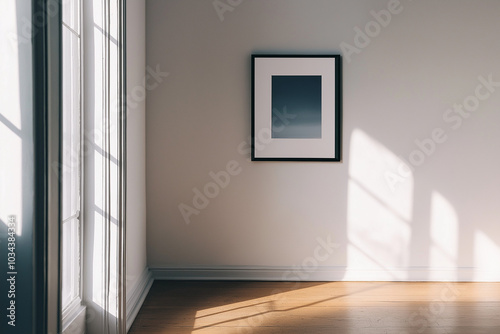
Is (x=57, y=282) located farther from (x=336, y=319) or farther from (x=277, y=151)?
(x=277, y=151)

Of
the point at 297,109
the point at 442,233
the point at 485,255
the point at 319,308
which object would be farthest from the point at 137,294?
the point at 485,255

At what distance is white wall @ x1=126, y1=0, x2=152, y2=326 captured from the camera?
2809mm

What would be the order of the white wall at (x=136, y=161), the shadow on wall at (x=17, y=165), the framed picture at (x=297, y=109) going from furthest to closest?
the framed picture at (x=297, y=109), the white wall at (x=136, y=161), the shadow on wall at (x=17, y=165)

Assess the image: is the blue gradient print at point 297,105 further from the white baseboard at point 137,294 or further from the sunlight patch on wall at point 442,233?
the white baseboard at point 137,294

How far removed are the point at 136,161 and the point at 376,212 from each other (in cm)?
185

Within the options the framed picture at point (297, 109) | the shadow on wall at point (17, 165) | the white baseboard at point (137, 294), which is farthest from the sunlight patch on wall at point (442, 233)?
the shadow on wall at point (17, 165)

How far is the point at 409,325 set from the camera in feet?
8.66

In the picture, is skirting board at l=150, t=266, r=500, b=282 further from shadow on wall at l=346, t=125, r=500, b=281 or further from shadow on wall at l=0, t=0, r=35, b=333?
shadow on wall at l=0, t=0, r=35, b=333

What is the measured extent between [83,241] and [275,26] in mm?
→ 2105

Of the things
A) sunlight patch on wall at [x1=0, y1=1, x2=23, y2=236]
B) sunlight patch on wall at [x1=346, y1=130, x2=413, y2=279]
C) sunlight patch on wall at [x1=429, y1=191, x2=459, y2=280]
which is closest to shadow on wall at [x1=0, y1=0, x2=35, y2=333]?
sunlight patch on wall at [x1=0, y1=1, x2=23, y2=236]

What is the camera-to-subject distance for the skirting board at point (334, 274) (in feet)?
11.4

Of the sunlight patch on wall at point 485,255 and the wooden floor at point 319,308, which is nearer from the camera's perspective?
the wooden floor at point 319,308

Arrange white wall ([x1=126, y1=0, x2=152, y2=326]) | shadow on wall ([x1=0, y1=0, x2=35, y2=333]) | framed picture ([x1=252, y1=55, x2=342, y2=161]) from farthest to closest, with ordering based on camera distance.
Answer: framed picture ([x1=252, y1=55, x2=342, y2=161]) < white wall ([x1=126, y1=0, x2=152, y2=326]) < shadow on wall ([x1=0, y1=0, x2=35, y2=333])

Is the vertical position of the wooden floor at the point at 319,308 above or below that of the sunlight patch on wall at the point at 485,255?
below
